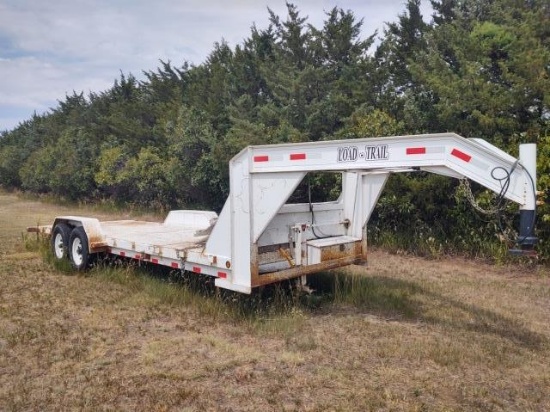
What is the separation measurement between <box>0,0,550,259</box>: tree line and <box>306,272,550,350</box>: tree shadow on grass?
1231 mm

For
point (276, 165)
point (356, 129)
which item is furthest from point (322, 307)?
point (356, 129)

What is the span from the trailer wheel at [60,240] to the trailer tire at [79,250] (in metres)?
0.23

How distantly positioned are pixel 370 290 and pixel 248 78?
1167 centimetres

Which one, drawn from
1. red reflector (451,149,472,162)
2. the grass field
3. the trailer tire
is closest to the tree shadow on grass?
the grass field

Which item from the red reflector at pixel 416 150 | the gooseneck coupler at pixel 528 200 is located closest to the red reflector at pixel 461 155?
the red reflector at pixel 416 150

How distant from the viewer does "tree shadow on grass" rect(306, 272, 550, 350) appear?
5578 mm

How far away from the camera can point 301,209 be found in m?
6.69

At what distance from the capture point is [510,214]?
9141 mm

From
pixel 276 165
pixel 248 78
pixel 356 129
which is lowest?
pixel 276 165

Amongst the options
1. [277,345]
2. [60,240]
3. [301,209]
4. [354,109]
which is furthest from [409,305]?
[354,109]

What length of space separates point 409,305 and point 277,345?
2103 mm

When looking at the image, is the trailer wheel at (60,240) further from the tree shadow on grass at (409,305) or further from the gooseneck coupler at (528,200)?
the gooseneck coupler at (528,200)

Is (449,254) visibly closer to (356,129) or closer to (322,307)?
(356,129)

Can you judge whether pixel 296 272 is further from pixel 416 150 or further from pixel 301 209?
pixel 416 150
